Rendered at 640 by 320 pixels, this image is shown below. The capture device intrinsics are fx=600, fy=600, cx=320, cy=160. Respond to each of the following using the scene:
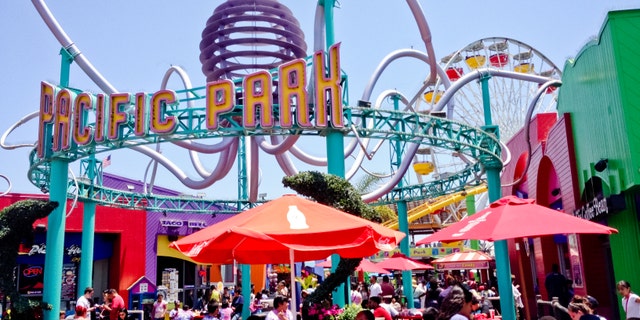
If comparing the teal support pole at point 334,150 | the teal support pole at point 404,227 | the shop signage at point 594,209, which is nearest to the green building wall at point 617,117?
the shop signage at point 594,209

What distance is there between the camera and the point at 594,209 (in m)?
→ 14.8

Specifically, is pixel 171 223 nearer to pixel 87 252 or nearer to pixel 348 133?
pixel 87 252

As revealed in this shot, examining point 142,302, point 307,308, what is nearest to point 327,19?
point 307,308

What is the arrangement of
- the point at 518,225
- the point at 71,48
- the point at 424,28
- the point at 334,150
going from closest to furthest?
the point at 518,225 → the point at 334,150 → the point at 424,28 → the point at 71,48

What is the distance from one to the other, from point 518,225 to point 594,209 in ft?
24.1

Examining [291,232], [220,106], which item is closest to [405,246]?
[220,106]

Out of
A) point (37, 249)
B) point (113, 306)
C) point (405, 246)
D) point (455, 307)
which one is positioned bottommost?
point (113, 306)

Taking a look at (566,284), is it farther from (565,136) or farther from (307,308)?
(307,308)

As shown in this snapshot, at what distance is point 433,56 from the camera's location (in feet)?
66.7

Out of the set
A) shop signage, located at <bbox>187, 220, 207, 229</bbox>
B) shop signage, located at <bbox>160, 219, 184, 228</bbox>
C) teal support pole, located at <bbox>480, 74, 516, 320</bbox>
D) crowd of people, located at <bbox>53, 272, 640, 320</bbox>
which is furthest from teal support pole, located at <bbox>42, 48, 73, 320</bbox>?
shop signage, located at <bbox>187, 220, 207, 229</bbox>

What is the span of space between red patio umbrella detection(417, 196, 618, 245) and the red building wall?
79.0 ft

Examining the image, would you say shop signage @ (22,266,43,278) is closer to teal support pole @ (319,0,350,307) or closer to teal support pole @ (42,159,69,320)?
teal support pole @ (42,159,69,320)

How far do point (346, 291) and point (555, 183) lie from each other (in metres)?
10.3

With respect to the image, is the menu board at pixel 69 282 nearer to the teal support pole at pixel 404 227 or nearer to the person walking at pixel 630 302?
the teal support pole at pixel 404 227
